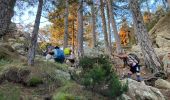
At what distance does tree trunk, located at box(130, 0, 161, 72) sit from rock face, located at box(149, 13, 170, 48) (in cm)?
912

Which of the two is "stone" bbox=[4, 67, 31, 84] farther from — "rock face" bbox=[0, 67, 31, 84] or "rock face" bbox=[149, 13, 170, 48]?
"rock face" bbox=[149, 13, 170, 48]

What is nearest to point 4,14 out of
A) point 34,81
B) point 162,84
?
point 34,81

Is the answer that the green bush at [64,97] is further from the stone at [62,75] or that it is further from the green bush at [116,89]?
the stone at [62,75]

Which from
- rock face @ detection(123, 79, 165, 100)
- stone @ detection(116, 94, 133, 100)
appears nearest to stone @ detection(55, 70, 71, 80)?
stone @ detection(116, 94, 133, 100)

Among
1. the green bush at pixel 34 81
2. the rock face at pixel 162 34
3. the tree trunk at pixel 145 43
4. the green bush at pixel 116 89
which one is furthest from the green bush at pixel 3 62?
the rock face at pixel 162 34

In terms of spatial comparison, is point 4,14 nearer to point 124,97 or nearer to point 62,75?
point 62,75

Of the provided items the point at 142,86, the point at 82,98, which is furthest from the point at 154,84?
the point at 82,98

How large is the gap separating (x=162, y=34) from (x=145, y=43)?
10.2 meters

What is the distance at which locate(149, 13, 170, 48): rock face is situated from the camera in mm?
23764

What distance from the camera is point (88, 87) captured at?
8414 mm

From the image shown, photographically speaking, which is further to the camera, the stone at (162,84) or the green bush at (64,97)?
the stone at (162,84)

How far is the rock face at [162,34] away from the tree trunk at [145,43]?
29.9ft

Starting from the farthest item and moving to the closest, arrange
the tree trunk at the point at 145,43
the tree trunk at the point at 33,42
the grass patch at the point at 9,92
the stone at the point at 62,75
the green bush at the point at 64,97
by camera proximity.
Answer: the tree trunk at the point at 145,43 → the tree trunk at the point at 33,42 → the stone at the point at 62,75 → the green bush at the point at 64,97 → the grass patch at the point at 9,92

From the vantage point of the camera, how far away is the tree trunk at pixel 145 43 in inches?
564
